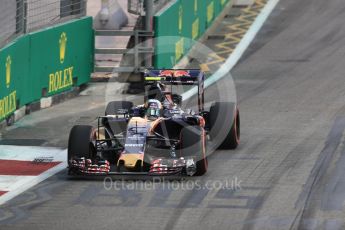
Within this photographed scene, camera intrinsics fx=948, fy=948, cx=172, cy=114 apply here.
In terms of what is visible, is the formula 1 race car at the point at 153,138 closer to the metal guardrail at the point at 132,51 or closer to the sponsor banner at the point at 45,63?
the sponsor banner at the point at 45,63

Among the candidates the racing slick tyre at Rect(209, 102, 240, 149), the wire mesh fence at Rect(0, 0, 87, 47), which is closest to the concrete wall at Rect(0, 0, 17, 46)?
the wire mesh fence at Rect(0, 0, 87, 47)

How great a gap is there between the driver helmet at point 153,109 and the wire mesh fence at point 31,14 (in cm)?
441

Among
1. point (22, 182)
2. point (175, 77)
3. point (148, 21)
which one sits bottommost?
point (22, 182)

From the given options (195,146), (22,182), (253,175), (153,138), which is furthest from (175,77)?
(22,182)

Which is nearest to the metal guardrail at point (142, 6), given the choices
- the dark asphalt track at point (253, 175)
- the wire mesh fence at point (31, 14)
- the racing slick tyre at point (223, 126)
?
the wire mesh fence at point (31, 14)

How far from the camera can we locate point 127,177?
48.7 feet

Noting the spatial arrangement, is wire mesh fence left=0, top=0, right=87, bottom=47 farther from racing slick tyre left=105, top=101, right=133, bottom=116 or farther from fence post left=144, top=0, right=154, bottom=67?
racing slick tyre left=105, top=101, right=133, bottom=116

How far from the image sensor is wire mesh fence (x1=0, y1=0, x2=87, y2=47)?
66.1 feet

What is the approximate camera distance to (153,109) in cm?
1593

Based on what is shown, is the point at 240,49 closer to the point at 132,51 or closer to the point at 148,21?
the point at 148,21

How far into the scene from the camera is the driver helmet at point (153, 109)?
51.9 feet

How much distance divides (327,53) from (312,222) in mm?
15727

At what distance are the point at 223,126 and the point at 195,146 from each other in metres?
2.16

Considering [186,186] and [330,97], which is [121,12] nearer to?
A: [330,97]
